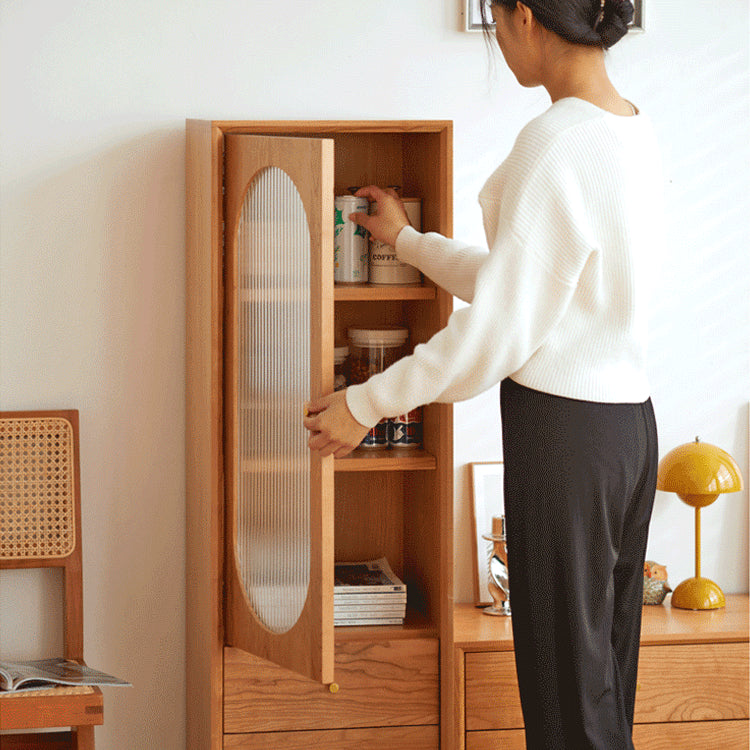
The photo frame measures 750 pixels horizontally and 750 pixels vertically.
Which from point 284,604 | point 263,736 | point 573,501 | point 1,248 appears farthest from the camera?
point 1,248

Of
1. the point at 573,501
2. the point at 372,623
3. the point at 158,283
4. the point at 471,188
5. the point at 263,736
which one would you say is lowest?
the point at 263,736

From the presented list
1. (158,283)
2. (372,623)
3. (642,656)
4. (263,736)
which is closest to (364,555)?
(372,623)

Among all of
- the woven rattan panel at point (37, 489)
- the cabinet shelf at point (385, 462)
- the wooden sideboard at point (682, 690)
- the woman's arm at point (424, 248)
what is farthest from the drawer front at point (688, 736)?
the woven rattan panel at point (37, 489)

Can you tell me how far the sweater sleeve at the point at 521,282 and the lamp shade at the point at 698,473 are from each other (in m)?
0.79

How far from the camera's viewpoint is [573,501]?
1.39 metres

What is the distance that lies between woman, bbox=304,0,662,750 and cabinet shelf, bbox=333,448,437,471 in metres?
0.30

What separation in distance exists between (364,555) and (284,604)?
0.47 meters

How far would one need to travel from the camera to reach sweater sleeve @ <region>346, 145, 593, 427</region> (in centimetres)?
130

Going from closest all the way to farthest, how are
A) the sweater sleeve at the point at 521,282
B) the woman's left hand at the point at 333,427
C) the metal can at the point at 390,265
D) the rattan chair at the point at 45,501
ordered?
the sweater sleeve at the point at 521,282, the woman's left hand at the point at 333,427, the metal can at the point at 390,265, the rattan chair at the point at 45,501

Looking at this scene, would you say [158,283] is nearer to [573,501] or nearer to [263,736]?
[263,736]

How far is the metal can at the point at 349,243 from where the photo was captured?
5.83 feet

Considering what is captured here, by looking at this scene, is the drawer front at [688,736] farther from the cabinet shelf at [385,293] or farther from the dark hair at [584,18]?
the dark hair at [584,18]

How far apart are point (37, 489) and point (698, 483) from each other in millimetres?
1301

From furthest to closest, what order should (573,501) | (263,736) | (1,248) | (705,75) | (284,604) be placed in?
(705,75) → (1,248) → (263,736) → (284,604) → (573,501)
